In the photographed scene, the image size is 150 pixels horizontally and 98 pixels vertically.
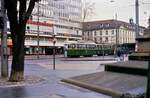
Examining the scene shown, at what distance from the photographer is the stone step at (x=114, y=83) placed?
38.7 feet

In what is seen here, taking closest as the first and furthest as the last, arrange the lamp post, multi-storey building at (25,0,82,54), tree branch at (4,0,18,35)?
tree branch at (4,0,18,35), the lamp post, multi-storey building at (25,0,82,54)

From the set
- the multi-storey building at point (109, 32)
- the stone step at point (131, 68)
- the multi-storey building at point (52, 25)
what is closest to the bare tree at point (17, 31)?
the stone step at point (131, 68)

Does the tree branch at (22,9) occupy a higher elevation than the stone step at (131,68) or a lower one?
higher

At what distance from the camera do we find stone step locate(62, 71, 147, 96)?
11799 mm

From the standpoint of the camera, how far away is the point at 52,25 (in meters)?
102

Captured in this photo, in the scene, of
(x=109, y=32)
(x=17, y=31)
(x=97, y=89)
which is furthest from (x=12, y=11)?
(x=109, y=32)

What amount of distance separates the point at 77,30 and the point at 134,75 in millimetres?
105660

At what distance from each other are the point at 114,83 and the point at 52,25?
8990 centimetres

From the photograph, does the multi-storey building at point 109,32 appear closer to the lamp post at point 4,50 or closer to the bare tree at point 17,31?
the lamp post at point 4,50

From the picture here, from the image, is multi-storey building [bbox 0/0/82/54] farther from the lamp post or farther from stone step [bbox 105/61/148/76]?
stone step [bbox 105/61/148/76]

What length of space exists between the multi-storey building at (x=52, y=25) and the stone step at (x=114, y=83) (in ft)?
223

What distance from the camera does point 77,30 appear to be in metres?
119

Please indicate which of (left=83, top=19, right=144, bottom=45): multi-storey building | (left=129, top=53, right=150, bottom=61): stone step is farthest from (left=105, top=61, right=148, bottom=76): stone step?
(left=83, top=19, right=144, bottom=45): multi-storey building

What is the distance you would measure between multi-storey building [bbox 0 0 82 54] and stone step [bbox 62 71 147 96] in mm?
68043
